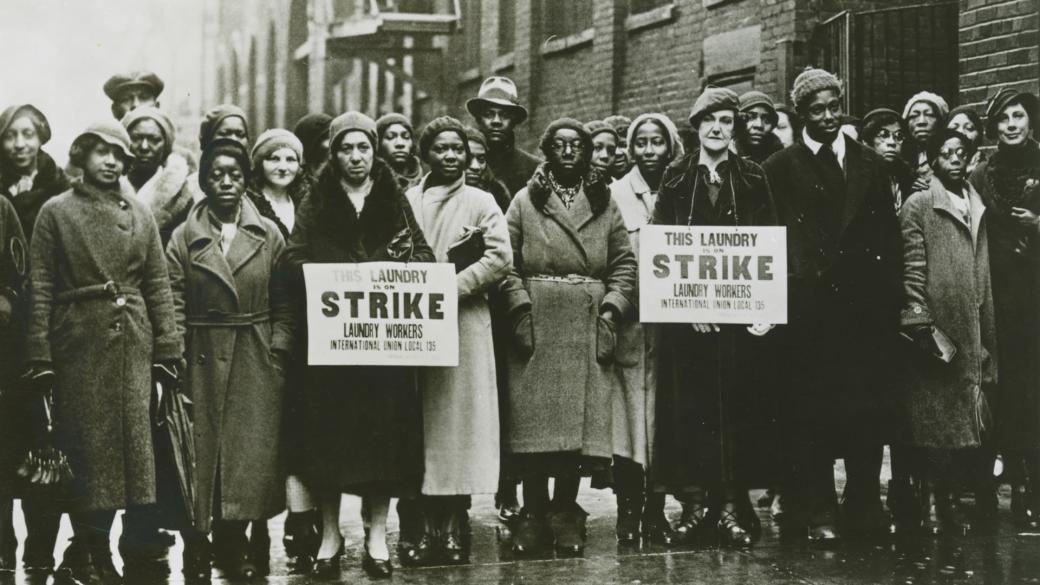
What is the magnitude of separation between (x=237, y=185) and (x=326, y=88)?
51.4 feet

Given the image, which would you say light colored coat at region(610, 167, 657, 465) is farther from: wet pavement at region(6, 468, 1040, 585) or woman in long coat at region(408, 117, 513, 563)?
woman in long coat at region(408, 117, 513, 563)

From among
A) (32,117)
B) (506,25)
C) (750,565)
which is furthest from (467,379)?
(506,25)

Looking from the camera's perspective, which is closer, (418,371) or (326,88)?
(418,371)

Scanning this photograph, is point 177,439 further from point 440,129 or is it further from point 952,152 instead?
point 952,152

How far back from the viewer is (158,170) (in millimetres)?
7008

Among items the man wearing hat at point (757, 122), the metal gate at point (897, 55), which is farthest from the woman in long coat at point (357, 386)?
the metal gate at point (897, 55)

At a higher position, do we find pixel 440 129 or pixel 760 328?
pixel 440 129

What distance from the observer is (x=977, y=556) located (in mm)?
6816

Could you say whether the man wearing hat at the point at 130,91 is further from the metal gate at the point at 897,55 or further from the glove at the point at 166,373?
the metal gate at the point at 897,55

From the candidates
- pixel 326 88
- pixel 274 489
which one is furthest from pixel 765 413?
pixel 326 88

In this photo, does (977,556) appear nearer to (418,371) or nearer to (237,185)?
(418,371)

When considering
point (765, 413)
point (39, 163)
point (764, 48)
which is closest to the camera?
point (39, 163)

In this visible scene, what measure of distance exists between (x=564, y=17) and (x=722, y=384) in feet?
27.5

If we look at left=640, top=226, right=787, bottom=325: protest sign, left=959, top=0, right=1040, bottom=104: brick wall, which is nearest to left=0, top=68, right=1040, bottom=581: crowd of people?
left=640, top=226, right=787, bottom=325: protest sign
